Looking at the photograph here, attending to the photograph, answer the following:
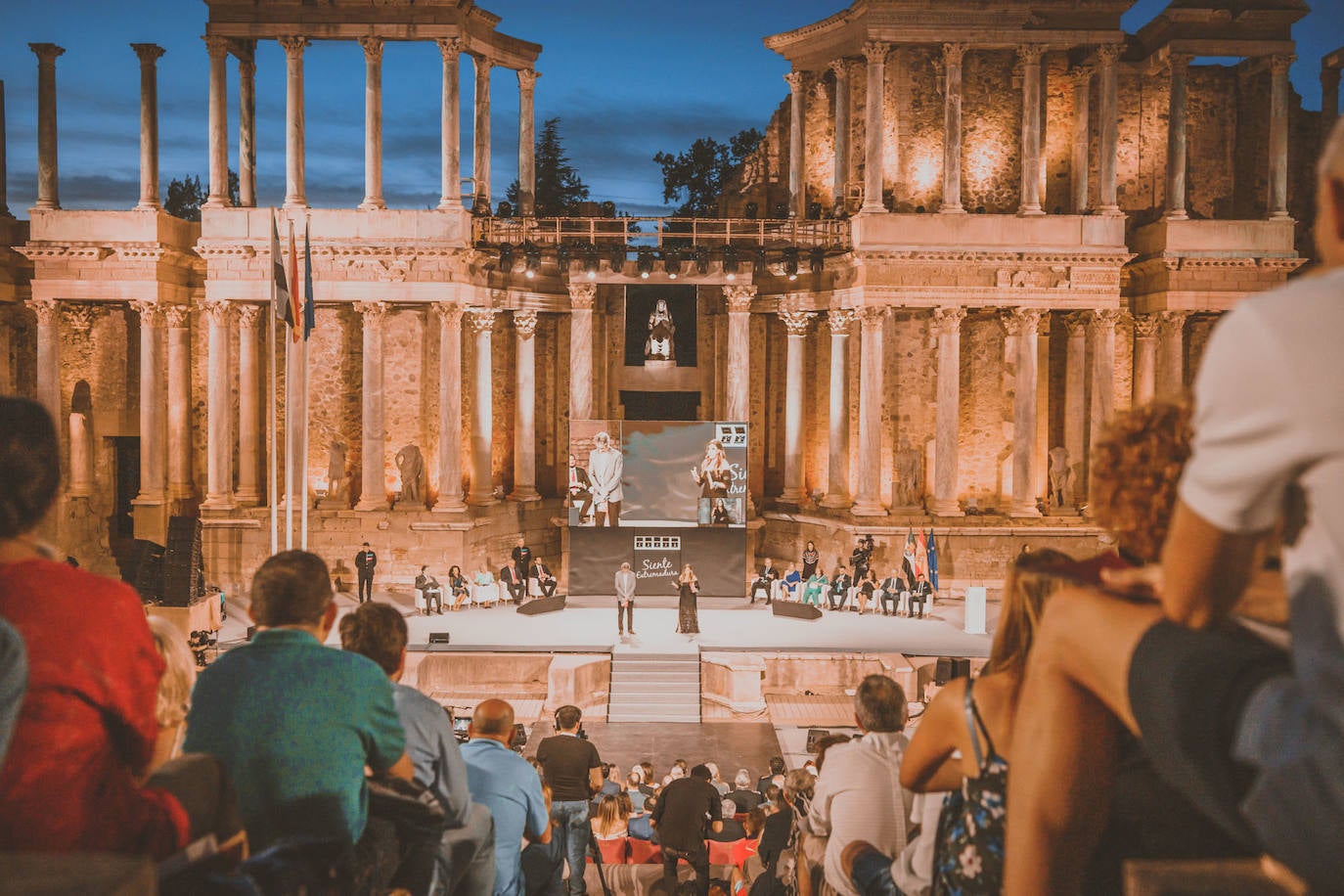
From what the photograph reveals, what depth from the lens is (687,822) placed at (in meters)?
8.09

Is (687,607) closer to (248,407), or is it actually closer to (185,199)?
(248,407)

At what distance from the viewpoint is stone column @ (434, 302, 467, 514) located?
25469mm

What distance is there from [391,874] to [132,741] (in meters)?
1.02

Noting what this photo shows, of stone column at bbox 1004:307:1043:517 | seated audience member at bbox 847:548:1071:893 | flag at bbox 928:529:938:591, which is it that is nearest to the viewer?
seated audience member at bbox 847:548:1071:893

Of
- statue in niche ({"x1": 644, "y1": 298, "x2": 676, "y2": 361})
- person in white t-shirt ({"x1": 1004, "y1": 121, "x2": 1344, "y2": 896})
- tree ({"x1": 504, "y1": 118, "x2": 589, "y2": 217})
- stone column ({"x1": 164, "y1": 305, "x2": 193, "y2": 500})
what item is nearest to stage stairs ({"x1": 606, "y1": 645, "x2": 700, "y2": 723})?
statue in niche ({"x1": 644, "y1": 298, "x2": 676, "y2": 361})

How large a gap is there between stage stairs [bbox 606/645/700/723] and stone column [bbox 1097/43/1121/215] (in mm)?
16800

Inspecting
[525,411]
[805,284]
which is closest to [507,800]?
[525,411]

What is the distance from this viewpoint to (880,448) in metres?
25.8

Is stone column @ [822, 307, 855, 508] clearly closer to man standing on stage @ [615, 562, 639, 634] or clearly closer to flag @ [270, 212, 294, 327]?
man standing on stage @ [615, 562, 639, 634]

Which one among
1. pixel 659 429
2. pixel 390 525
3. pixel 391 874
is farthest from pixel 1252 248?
pixel 391 874

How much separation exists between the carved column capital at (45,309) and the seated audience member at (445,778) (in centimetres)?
2688

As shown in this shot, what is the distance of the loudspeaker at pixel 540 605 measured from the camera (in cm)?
2222

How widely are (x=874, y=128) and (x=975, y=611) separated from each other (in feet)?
42.7

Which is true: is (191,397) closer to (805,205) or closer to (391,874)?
(805,205)
